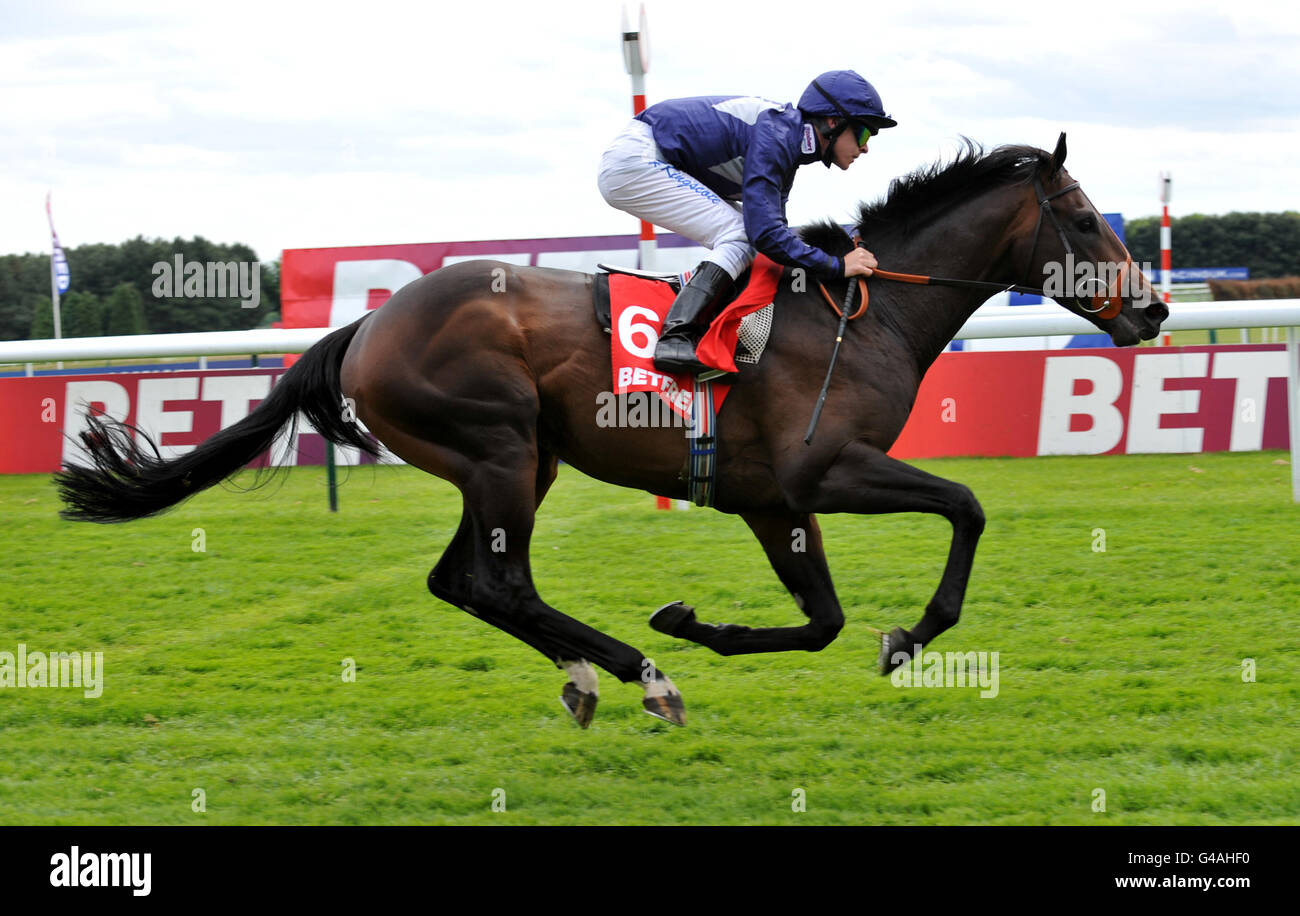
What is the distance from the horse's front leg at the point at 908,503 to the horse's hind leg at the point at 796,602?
29 centimetres

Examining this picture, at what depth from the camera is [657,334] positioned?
393cm

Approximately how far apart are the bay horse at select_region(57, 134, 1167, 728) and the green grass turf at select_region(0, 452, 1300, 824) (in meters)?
0.37

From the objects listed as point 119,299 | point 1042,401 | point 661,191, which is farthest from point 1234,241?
point 661,191

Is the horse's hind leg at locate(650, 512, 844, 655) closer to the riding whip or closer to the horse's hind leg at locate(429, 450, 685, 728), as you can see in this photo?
the horse's hind leg at locate(429, 450, 685, 728)

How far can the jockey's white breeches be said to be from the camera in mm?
4098

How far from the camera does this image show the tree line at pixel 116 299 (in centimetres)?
2003

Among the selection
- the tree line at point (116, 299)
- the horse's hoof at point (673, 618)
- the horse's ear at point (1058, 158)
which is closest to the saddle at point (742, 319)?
the horse's hoof at point (673, 618)

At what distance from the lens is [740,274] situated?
4.01 metres

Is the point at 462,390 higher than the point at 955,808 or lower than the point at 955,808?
higher

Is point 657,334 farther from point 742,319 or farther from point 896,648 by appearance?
point 896,648

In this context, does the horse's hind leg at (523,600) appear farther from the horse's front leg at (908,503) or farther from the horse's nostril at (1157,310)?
the horse's nostril at (1157,310)
